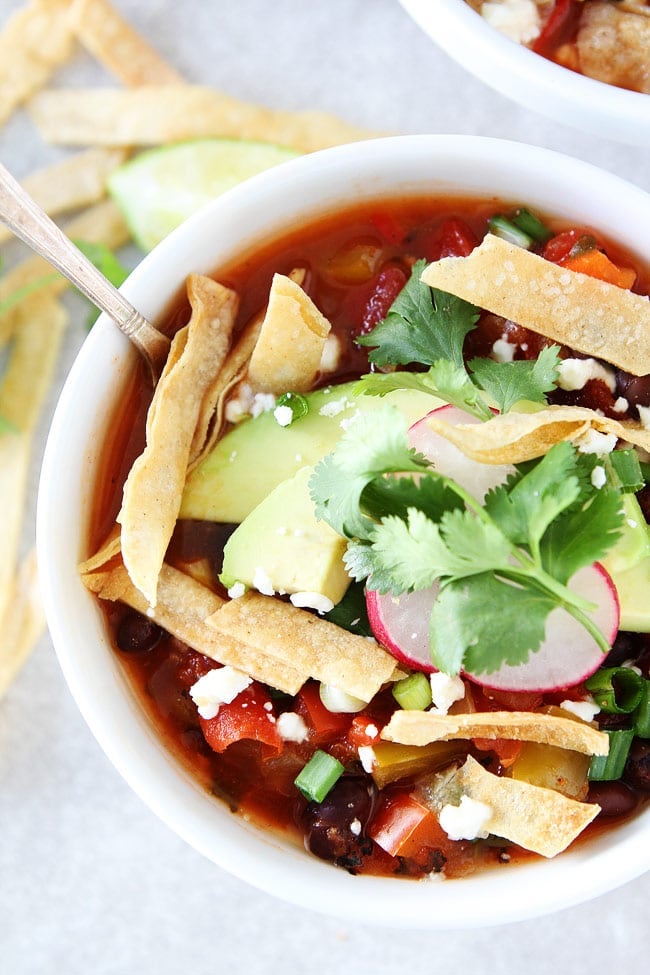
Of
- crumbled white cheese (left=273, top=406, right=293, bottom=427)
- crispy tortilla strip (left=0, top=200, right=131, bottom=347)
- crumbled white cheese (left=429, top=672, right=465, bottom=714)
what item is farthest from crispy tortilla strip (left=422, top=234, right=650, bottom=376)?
crispy tortilla strip (left=0, top=200, right=131, bottom=347)

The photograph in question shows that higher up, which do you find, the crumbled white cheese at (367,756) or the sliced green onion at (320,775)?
the crumbled white cheese at (367,756)

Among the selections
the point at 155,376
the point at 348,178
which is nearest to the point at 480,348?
the point at 348,178

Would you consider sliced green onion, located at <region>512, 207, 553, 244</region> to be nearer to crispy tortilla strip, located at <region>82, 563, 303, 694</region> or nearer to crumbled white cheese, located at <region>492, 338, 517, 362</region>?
crumbled white cheese, located at <region>492, 338, 517, 362</region>

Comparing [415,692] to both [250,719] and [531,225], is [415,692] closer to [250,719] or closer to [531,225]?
[250,719]

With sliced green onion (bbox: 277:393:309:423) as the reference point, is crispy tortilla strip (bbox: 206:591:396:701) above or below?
below

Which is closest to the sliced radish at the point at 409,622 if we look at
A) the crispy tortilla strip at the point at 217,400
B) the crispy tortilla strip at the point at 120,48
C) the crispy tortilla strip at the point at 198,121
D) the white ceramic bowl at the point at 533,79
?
the crispy tortilla strip at the point at 217,400

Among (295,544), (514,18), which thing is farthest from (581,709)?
(514,18)

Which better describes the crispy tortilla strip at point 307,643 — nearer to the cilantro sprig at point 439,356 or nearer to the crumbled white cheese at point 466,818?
the crumbled white cheese at point 466,818
